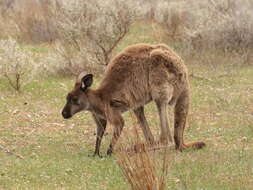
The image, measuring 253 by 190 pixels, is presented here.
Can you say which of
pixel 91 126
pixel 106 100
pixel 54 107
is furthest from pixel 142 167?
pixel 54 107

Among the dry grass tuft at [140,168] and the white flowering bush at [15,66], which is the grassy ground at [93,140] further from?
the dry grass tuft at [140,168]

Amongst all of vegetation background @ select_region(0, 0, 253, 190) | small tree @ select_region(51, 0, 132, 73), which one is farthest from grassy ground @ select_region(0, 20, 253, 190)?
small tree @ select_region(51, 0, 132, 73)

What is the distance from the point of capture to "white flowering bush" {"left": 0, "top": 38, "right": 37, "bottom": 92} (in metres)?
13.8

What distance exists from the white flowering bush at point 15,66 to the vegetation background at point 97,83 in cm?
2

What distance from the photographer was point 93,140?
10156 millimetres

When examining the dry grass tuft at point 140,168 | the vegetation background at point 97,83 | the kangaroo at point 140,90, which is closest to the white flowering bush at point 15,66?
the vegetation background at point 97,83

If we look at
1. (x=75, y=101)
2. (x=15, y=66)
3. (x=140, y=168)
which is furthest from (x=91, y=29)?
(x=140, y=168)

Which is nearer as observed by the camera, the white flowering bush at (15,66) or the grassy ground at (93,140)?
the grassy ground at (93,140)

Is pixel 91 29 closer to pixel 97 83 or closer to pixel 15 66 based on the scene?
pixel 97 83

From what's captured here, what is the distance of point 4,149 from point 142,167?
4.06 meters

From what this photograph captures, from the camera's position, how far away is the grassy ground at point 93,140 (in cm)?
747

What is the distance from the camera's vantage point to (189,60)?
1727 centimetres

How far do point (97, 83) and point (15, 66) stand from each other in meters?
2.00

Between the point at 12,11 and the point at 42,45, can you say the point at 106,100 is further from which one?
the point at 12,11
